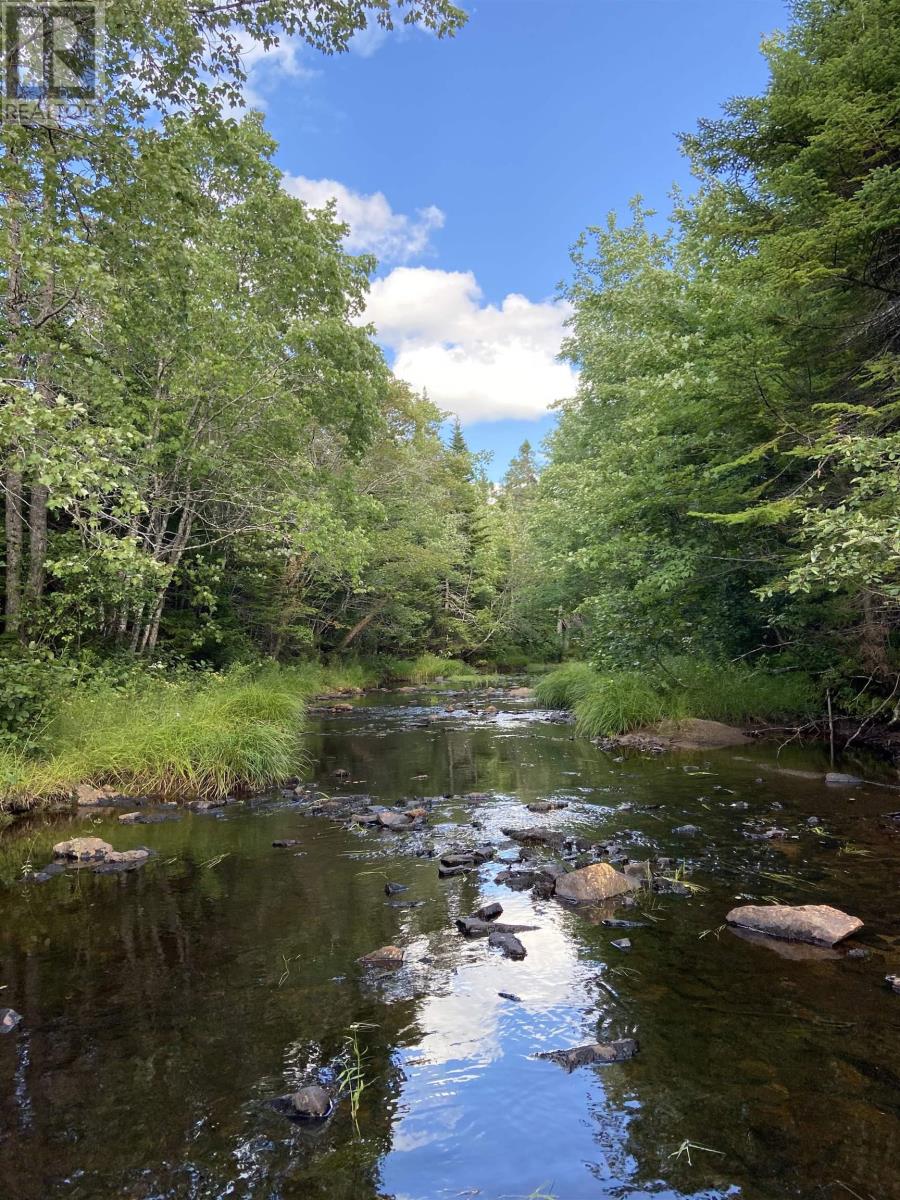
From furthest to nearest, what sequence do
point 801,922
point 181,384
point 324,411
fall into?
point 324,411
point 181,384
point 801,922

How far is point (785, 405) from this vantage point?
397 inches

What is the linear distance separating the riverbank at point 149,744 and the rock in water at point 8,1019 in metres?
6.10

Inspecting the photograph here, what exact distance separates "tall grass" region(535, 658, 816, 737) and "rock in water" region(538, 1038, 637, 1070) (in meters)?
12.8

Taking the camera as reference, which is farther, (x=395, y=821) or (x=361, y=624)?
(x=361, y=624)

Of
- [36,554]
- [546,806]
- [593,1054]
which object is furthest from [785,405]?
[36,554]

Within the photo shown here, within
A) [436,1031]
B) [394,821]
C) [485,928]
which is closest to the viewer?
[436,1031]

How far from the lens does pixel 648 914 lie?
6184mm

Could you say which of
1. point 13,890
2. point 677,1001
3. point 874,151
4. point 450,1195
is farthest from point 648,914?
point 874,151

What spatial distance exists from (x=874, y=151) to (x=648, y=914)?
10.4 m

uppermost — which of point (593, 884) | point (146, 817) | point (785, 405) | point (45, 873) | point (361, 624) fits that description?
point (785, 405)

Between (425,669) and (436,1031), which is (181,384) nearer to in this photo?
(436,1031)

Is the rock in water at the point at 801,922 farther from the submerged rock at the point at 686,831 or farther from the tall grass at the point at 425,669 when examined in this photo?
the tall grass at the point at 425,669

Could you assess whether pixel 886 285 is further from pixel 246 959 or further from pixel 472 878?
pixel 246 959

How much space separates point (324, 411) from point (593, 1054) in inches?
730
